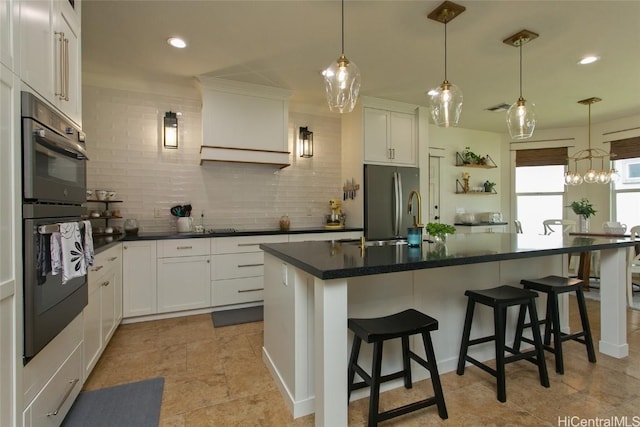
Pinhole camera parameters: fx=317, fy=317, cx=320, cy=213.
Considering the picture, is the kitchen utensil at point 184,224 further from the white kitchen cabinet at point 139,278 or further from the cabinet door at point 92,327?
the cabinet door at point 92,327

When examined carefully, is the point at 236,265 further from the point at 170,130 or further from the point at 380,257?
the point at 380,257

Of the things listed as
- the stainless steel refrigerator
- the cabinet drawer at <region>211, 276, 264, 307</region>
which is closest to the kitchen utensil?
the cabinet drawer at <region>211, 276, 264, 307</region>

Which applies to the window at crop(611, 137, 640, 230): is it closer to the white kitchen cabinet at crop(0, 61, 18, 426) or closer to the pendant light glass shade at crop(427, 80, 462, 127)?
the pendant light glass shade at crop(427, 80, 462, 127)

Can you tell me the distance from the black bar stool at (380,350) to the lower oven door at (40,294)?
1.36 m

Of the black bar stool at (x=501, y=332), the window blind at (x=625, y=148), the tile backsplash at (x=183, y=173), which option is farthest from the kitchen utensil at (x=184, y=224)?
the window blind at (x=625, y=148)

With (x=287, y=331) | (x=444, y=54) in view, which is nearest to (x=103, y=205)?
(x=287, y=331)

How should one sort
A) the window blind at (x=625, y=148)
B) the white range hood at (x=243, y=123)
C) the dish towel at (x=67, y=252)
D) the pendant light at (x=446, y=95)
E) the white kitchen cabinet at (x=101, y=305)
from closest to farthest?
1. the dish towel at (x=67, y=252)
2. the white kitchen cabinet at (x=101, y=305)
3. the pendant light at (x=446, y=95)
4. the white range hood at (x=243, y=123)
5. the window blind at (x=625, y=148)

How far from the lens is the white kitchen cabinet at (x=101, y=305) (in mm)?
2006

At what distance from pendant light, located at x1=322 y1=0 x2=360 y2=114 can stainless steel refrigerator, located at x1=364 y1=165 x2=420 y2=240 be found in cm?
202

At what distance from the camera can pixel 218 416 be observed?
1727 millimetres

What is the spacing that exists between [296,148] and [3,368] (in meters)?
3.68

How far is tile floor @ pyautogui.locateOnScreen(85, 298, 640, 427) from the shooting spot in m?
1.70

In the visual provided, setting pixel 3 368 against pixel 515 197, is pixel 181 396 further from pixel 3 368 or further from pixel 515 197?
pixel 515 197

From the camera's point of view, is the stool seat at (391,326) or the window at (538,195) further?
the window at (538,195)
